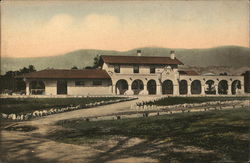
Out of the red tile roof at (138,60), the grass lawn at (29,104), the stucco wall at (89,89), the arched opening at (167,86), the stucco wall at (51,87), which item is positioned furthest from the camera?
the arched opening at (167,86)

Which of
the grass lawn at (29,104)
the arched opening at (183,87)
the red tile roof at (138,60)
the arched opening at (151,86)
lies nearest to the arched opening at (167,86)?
the arched opening at (151,86)

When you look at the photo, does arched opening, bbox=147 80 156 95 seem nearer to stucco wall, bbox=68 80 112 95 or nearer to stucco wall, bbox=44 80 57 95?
stucco wall, bbox=68 80 112 95

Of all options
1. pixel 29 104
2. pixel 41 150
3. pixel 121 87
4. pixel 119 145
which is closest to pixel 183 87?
pixel 121 87

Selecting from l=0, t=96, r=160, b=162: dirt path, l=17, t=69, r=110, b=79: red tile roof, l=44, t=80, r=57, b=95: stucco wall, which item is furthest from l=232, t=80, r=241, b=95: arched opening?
l=0, t=96, r=160, b=162: dirt path

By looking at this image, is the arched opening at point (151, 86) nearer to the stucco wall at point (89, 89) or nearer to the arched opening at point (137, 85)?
the arched opening at point (137, 85)

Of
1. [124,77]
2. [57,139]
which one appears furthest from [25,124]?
[124,77]

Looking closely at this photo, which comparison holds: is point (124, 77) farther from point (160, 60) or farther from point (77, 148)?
point (77, 148)

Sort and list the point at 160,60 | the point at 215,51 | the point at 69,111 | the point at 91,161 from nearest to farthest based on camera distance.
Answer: the point at 91,161 → the point at 215,51 → the point at 69,111 → the point at 160,60
